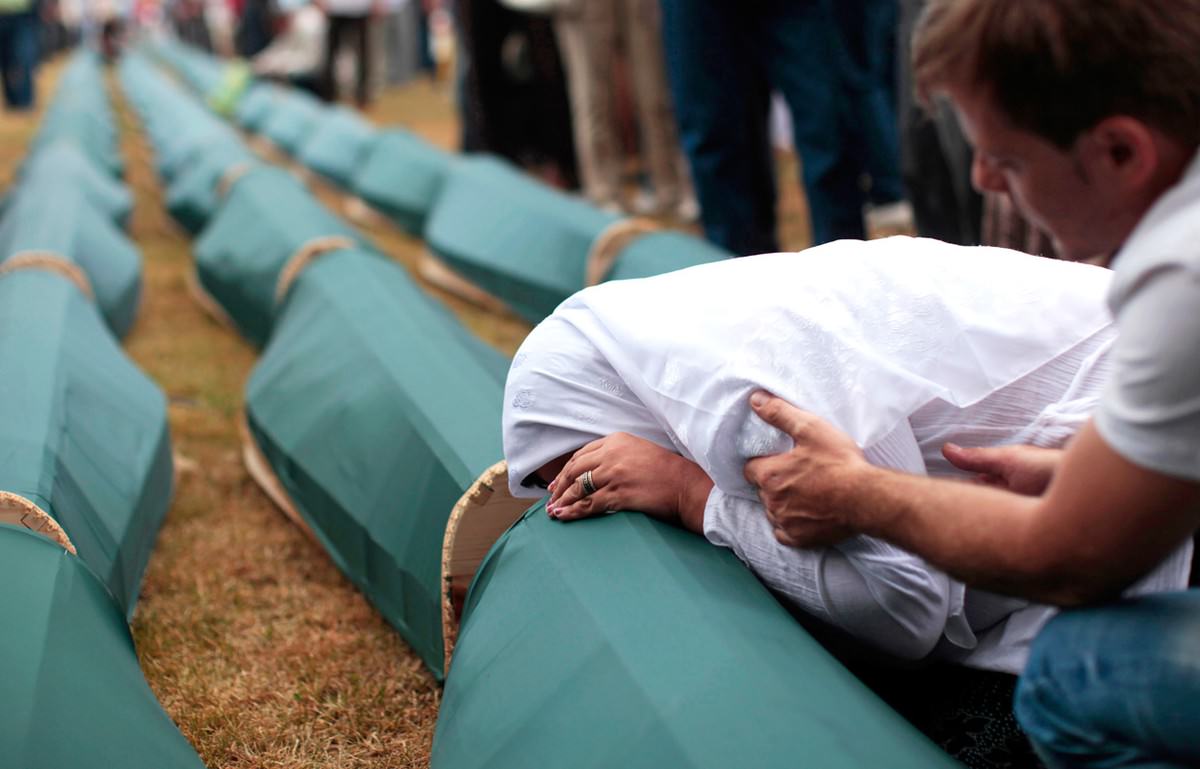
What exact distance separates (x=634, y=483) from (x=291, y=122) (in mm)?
6481

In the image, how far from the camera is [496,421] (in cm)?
183

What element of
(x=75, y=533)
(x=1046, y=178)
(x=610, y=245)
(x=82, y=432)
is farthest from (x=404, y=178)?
(x=1046, y=178)

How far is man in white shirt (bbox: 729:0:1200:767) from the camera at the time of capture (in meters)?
0.86

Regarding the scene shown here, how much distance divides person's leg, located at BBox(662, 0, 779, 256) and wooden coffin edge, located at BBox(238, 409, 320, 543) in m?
1.40

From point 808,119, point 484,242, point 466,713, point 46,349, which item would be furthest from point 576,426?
point 484,242

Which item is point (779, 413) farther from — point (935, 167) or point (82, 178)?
point (82, 178)

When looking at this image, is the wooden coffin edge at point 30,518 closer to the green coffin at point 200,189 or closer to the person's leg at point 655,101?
the green coffin at point 200,189

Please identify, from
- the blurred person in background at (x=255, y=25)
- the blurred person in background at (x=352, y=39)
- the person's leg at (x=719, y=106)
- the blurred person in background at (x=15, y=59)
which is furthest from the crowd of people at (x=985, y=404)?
the blurred person in background at (x=255, y=25)

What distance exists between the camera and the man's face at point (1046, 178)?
957mm

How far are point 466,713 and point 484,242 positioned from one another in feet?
Result: 8.51

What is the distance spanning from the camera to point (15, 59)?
35.7ft

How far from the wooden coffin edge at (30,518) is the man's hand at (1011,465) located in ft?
3.21

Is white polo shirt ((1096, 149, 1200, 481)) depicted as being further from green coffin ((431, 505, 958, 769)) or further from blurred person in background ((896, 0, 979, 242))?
blurred person in background ((896, 0, 979, 242))

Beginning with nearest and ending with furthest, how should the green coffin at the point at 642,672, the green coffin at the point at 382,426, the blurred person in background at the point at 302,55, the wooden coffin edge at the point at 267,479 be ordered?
the green coffin at the point at 642,672 → the green coffin at the point at 382,426 → the wooden coffin edge at the point at 267,479 → the blurred person in background at the point at 302,55
